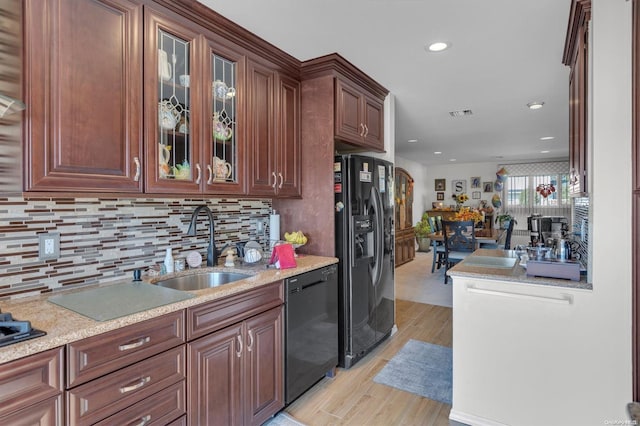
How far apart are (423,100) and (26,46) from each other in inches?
126

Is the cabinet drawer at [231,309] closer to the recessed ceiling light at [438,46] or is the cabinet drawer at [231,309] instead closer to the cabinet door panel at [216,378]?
the cabinet door panel at [216,378]

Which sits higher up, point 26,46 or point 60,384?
point 26,46

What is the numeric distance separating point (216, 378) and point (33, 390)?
74 cm

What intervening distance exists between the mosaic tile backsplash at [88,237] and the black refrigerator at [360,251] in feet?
3.15

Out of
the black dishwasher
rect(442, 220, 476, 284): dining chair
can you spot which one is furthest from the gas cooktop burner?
rect(442, 220, 476, 284): dining chair

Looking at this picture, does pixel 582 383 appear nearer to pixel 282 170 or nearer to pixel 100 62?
pixel 282 170

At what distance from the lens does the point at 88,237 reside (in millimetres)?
1744

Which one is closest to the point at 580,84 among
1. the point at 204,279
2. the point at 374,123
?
the point at 374,123

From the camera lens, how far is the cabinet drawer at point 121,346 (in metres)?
1.15

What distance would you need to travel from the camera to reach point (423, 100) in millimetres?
3543

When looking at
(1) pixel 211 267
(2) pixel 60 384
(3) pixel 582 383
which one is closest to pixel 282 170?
(1) pixel 211 267

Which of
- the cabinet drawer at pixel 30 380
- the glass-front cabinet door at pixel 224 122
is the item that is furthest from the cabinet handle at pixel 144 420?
the glass-front cabinet door at pixel 224 122

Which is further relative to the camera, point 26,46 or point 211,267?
point 211,267

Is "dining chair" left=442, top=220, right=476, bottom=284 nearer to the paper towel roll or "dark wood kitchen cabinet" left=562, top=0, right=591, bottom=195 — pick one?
"dark wood kitchen cabinet" left=562, top=0, right=591, bottom=195
